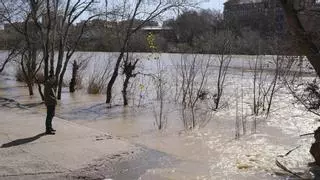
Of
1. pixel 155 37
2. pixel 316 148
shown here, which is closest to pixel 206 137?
pixel 316 148

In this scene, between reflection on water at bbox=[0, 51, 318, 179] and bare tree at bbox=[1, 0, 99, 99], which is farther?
bare tree at bbox=[1, 0, 99, 99]

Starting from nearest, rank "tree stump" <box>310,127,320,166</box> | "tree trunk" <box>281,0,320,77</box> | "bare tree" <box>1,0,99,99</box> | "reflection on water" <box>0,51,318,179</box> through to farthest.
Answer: "tree trunk" <box>281,0,320,77</box> → "reflection on water" <box>0,51,318,179</box> → "tree stump" <box>310,127,320,166</box> → "bare tree" <box>1,0,99,99</box>

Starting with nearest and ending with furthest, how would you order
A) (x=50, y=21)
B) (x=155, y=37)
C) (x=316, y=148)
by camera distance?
1. (x=316, y=148)
2. (x=50, y=21)
3. (x=155, y=37)

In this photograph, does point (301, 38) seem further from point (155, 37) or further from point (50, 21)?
point (155, 37)

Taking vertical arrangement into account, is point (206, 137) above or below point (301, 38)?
below

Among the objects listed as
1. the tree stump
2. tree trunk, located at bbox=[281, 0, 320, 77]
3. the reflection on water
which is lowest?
the reflection on water

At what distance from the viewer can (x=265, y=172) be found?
426 inches

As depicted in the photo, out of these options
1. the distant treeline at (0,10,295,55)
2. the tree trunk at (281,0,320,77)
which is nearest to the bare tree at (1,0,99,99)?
the distant treeline at (0,10,295,55)

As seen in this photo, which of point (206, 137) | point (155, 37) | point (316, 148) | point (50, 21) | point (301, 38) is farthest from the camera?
point (155, 37)

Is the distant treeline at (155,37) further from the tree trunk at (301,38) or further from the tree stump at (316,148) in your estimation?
the tree stump at (316,148)

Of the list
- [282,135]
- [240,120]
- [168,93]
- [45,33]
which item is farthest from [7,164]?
[168,93]

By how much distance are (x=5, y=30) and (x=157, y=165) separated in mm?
23448

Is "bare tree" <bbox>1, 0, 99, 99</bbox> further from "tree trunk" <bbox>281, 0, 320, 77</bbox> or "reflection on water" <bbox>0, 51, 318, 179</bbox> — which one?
"tree trunk" <bbox>281, 0, 320, 77</bbox>

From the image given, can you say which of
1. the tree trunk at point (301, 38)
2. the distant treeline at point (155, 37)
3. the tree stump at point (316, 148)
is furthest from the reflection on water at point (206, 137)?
the distant treeline at point (155, 37)
